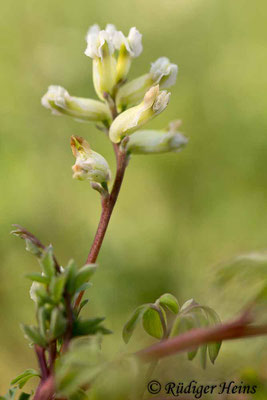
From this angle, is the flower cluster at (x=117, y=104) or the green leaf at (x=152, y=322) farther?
the flower cluster at (x=117, y=104)

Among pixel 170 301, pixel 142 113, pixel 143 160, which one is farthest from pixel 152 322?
pixel 143 160

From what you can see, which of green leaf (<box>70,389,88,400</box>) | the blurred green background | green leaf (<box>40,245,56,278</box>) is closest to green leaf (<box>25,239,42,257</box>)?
green leaf (<box>40,245,56,278</box>)

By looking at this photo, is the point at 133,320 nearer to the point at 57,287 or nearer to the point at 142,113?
the point at 57,287

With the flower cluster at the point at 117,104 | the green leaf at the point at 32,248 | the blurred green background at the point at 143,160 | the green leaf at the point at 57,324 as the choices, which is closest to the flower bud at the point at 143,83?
the flower cluster at the point at 117,104

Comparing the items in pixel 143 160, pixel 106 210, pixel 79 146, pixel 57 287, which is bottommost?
pixel 57 287

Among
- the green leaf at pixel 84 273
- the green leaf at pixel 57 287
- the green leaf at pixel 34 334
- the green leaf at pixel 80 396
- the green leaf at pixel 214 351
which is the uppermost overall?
the green leaf at pixel 84 273

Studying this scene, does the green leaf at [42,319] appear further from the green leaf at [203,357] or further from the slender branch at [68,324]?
the green leaf at [203,357]
